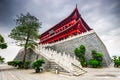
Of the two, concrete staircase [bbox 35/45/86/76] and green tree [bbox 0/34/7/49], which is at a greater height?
green tree [bbox 0/34/7/49]

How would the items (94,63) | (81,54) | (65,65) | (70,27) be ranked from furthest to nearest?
(70,27), (81,54), (94,63), (65,65)

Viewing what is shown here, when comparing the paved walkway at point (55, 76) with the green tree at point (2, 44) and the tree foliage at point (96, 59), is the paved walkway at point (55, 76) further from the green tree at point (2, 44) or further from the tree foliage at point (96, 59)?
the green tree at point (2, 44)

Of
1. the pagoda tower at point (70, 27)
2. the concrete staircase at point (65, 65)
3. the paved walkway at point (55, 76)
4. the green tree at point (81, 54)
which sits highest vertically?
A: the pagoda tower at point (70, 27)

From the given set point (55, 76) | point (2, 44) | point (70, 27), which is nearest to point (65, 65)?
point (55, 76)

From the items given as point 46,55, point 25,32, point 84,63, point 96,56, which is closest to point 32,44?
point 25,32

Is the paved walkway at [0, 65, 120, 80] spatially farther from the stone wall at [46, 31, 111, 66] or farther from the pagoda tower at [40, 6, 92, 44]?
the pagoda tower at [40, 6, 92, 44]

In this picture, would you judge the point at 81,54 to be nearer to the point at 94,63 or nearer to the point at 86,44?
the point at 86,44

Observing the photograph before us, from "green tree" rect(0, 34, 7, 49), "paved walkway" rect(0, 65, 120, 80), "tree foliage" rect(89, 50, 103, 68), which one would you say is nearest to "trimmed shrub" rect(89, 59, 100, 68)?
"tree foliage" rect(89, 50, 103, 68)

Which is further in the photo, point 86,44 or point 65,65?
point 86,44

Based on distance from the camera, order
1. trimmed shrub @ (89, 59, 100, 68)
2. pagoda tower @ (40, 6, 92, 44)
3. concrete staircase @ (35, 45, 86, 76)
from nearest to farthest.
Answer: concrete staircase @ (35, 45, 86, 76)
trimmed shrub @ (89, 59, 100, 68)
pagoda tower @ (40, 6, 92, 44)

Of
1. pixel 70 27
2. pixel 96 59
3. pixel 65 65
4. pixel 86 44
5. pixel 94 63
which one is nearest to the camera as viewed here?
pixel 65 65

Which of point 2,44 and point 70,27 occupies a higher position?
point 70,27

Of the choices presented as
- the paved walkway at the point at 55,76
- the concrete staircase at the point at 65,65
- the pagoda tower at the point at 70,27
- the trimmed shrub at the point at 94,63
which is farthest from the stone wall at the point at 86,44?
the paved walkway at the point at 55,76

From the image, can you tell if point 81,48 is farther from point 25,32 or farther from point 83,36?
point 25,32
